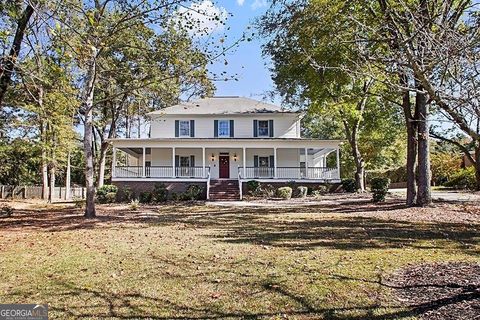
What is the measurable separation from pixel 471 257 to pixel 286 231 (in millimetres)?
4445

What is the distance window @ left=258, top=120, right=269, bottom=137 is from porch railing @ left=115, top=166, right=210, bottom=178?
16.5 ft

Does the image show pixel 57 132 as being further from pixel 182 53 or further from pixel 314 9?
pixel 314 9

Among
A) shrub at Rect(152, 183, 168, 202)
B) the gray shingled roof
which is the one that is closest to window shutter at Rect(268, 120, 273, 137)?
the gray shingled roof

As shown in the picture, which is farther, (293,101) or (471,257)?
(293,101)

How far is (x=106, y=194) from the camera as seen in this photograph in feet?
74.2

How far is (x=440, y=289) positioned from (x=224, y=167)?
23793 millimetres

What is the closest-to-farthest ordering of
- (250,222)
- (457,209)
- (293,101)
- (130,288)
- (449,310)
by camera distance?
(449,310), (130,288), (250,222), (457,209), (293,101)

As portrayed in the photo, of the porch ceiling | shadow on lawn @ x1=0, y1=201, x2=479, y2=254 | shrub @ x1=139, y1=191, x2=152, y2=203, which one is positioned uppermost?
the porch ceiling

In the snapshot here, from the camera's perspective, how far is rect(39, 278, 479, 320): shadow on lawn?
404 centimetres

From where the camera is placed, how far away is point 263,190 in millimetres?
24250

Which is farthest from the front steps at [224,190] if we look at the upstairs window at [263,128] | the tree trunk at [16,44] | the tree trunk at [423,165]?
the tree trunk at [16,44]

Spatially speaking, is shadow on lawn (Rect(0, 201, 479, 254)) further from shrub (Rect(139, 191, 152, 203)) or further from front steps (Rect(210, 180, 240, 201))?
front steps (Rect(210, 180, 240, 201))

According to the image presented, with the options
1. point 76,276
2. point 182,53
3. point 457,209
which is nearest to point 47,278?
point 76,276

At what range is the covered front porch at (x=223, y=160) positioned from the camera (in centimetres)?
2577
